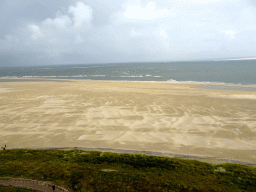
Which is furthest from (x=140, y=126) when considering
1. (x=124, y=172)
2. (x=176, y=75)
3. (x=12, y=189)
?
(x=176, y=75)

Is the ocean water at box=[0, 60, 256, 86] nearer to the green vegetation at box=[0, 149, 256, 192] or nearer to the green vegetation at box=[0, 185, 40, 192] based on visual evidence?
the green vegetation at box=[0, 149, 256, 192]

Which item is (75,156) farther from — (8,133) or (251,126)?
(251,126)

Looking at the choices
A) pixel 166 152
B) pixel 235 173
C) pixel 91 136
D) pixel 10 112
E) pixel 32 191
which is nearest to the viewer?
pixel 32 191

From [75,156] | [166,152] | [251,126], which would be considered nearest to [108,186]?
[75,156]

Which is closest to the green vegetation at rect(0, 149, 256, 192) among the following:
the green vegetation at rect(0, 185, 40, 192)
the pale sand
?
the green vegetation at rect(0, 185, 40, 192)

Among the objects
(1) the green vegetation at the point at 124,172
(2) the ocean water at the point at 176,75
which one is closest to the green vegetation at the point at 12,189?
(1) the green vegetation at the point at 124,172

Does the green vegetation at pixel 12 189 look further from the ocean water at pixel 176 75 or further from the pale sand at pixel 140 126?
the ocean water at pixel 176 75

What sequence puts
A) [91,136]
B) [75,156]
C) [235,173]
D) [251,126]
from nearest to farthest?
[235,173]
[75,156]
[91,136]
[251,126]

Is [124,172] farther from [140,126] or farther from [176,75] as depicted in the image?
[176,75]
